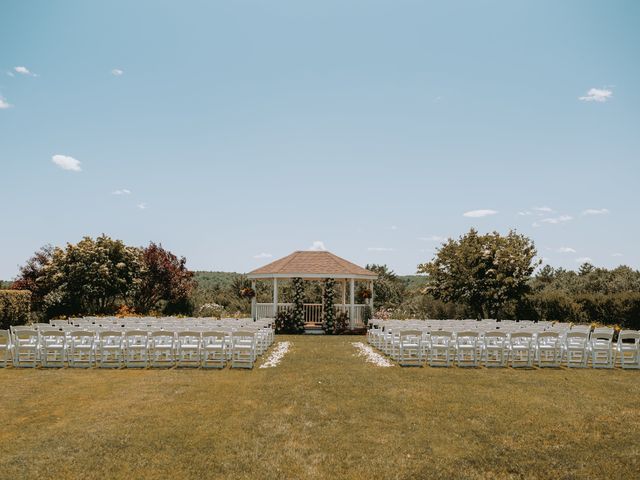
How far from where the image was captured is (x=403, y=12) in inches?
674

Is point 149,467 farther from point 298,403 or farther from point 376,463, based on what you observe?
point 298,403

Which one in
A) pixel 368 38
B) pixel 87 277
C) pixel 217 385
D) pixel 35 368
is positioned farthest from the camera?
pixel 87 277

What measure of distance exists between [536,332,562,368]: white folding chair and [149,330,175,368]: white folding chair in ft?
30.1

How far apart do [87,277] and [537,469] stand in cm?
2474

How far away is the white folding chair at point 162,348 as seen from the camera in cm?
1289

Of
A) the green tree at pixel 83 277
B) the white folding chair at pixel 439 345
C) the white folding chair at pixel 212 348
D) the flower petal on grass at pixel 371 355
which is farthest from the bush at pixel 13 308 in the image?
the white folding chair at pixel 439 345

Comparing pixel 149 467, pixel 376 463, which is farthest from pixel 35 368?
pixel 376 463

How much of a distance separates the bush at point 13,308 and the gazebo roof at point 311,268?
10.00 meters

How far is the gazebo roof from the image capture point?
78.0 feet

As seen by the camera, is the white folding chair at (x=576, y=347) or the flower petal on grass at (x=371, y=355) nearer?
the white folding chair at (x=576, y=347)

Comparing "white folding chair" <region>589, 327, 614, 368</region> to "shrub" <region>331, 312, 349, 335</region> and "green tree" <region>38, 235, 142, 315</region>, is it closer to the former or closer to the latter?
"shrub" <region>331, 312, 349, 335</region>

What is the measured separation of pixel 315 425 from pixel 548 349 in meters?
9.24

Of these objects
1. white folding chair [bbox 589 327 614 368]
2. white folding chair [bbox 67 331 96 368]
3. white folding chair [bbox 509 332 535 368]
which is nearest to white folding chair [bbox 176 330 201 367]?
white folding chair [bbox 67 331 96 368]

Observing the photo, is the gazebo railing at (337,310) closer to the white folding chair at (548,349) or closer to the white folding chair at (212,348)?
the white folding chair at (212,348)
